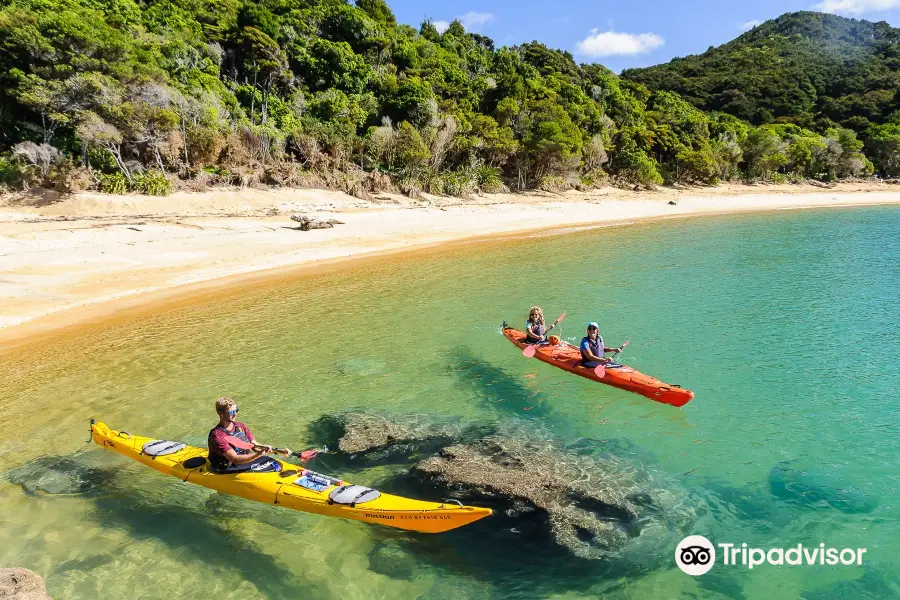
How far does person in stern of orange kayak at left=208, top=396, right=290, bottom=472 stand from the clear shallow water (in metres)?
0.72

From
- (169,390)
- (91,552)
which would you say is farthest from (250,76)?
(91,552)

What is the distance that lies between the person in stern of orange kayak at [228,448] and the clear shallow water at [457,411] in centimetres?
72

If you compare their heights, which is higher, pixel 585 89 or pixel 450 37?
pixel 450 37

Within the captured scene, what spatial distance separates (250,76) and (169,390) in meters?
40.8

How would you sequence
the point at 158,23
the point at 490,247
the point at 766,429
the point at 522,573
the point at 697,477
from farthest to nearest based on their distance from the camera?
1. the point at 158,23
2. the point at 490,247
3. the point at 766,429
4. the point at 697,477
5. the point at 522,573

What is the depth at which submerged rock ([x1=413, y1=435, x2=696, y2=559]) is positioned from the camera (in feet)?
19.7

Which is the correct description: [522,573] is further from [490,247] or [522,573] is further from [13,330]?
[490,247]

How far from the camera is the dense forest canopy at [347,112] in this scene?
2673cm

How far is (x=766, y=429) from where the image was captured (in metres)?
8.55

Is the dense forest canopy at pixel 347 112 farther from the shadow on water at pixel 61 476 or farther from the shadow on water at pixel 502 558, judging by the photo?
the shadow on water at pixel 502 558

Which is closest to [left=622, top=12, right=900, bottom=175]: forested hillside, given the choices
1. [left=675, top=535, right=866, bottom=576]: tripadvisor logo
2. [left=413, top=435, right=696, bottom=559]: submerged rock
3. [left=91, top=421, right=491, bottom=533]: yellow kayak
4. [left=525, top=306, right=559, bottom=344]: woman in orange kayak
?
[left=525, top=306, right=559, bottom=344]: woman in orange kayak

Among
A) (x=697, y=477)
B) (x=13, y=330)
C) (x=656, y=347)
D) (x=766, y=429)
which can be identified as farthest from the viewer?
(x=13, y=330)

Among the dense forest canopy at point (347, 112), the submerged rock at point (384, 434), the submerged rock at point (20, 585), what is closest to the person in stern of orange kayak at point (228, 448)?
the submerged rock at point (384, 434)

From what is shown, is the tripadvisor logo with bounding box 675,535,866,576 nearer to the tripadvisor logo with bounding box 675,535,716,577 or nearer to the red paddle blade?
the tripadvisor logo with bounding box 675,535,716,577
